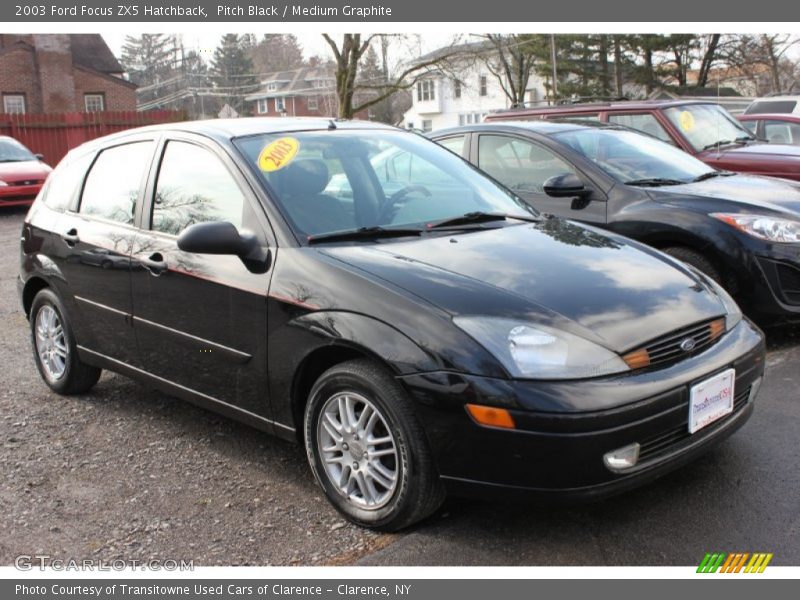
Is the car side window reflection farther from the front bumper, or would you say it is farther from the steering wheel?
the front bumper

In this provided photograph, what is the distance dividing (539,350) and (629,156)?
411cm

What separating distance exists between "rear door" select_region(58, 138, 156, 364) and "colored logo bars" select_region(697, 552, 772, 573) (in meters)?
3.04

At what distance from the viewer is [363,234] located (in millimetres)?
3838

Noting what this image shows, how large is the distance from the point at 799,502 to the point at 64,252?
4.15 m

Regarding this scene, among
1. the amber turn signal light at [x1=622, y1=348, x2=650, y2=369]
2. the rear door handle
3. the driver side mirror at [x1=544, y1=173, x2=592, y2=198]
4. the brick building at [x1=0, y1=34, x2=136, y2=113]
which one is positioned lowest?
the amber turn signal light at [x1=622, y1=348, x2=650, y2=369]

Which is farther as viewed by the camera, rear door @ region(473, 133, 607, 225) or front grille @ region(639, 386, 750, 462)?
rear door @ region(473, 133, 607, 225)

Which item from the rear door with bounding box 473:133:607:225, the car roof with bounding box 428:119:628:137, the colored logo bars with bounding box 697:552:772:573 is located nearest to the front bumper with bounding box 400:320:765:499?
the colored logo bars with bounding box 697:552:772:573

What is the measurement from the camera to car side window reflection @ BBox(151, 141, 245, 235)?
4.02m

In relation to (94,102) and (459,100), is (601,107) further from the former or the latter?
(459,100)

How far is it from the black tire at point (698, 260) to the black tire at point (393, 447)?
330cm

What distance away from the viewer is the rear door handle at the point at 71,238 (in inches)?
194

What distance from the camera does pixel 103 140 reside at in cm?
524

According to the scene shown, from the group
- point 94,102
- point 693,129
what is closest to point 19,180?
point 693,129

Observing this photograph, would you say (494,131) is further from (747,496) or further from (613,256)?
(747,496)
